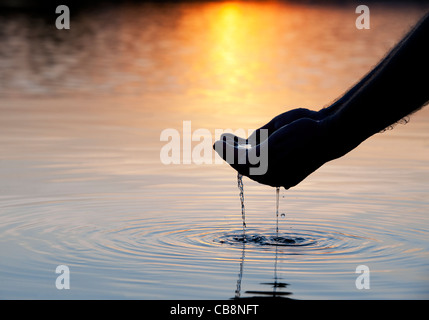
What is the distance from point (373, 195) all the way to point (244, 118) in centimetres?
602

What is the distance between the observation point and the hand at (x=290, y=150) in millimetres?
7090

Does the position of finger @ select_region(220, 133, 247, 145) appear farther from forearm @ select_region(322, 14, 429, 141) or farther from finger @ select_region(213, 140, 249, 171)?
forearm @ select_region(322, 14, 429, 141)

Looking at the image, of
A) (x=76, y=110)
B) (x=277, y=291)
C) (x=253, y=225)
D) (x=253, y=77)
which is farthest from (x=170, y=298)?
(x=253, y=77)

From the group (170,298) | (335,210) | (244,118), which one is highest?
(244,118)

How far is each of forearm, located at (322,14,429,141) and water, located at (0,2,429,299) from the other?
1.24 meters

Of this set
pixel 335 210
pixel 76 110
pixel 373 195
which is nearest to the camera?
pixel 335 210

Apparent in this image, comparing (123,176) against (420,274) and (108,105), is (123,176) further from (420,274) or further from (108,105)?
(108,105)

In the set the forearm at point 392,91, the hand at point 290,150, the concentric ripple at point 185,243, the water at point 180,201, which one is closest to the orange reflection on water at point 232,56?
the water at point 180,201

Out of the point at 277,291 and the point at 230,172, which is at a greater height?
the point at 230,172

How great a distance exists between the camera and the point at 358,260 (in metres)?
8.08

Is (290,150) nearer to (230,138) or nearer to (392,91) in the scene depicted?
(230,138)

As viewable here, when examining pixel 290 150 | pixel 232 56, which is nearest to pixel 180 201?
pixel 290 150

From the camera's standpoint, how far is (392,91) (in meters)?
6.73

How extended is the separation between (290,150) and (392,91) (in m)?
0.88
